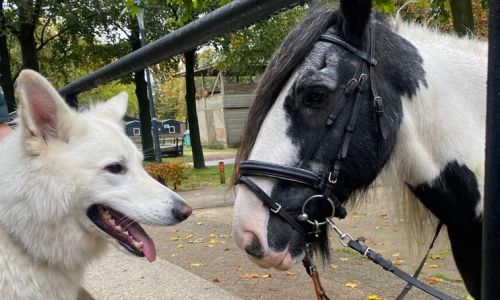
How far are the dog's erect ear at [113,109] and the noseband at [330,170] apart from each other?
1.30 meters

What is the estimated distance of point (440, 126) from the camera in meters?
1.88

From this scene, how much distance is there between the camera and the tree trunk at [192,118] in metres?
20.5

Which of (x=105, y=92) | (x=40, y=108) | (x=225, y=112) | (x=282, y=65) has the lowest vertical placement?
(x=225, y=112)

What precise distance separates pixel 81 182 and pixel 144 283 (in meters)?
2.28

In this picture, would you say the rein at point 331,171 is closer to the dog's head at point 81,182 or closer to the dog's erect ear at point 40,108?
A: the dog's head at point 81,182

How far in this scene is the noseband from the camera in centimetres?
171

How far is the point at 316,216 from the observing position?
70.8 inches

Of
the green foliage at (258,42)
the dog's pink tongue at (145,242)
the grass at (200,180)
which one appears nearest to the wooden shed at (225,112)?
the green foliage at (258,42)

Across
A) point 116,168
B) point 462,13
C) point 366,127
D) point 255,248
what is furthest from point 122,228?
point 462,13

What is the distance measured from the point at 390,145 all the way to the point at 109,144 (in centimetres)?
135

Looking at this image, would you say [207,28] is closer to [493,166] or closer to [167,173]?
[493,166]

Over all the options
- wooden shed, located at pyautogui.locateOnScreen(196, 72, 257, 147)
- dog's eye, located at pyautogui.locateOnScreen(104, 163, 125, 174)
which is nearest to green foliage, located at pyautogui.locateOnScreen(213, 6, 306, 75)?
wooden shed, located at pyautogui.locateOnScreen(196, 72, 257, 147)

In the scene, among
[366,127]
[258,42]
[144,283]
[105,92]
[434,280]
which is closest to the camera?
[366,127]

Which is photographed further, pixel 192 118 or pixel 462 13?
pixel 192 118
